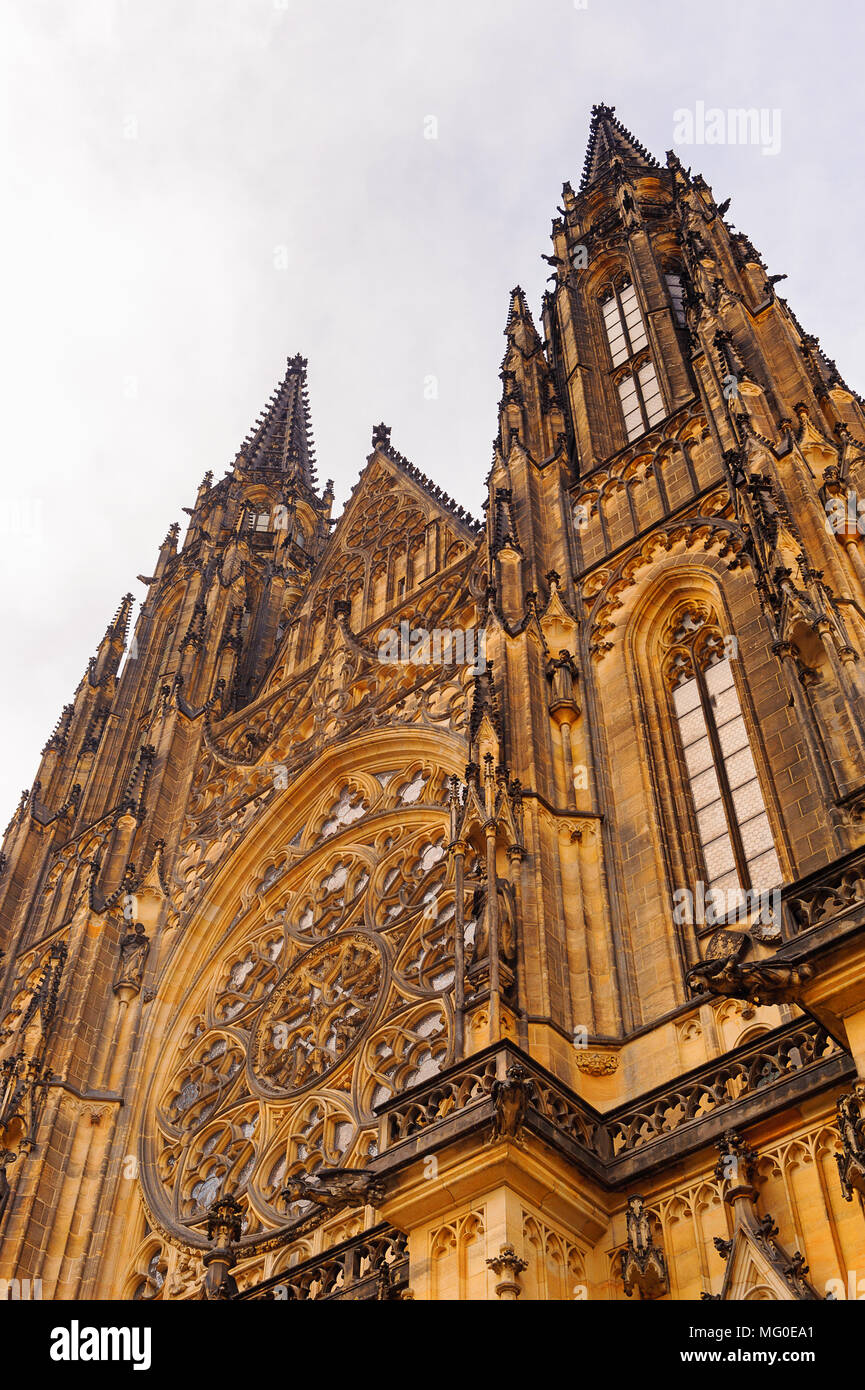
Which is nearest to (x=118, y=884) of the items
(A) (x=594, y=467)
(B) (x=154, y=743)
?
(B) (x=154, y=743)

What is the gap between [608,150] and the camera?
1075 inches

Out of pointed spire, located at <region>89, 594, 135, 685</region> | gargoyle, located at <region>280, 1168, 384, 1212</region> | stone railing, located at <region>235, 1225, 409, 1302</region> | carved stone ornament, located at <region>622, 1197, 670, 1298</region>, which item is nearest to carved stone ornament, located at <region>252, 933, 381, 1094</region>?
gargoyle, located at <region>280, 1168, 384, 1212</region>

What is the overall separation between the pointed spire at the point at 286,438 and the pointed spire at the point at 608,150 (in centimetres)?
1064

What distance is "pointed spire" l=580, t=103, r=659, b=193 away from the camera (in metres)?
26.0

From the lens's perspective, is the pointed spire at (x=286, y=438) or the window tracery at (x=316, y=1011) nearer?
the window tracery at (x=316, y=1011)

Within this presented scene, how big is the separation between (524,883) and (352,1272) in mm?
3430

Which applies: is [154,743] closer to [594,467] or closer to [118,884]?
[118,884]

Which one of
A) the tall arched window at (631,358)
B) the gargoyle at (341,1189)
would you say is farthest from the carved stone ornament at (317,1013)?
the tall arched window at (631,358)

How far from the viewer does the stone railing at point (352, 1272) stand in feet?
34.2

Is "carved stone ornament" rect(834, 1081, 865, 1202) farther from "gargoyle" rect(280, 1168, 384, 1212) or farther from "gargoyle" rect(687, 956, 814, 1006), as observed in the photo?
"gargoyle" rect(280, 1168, 384, 1212)

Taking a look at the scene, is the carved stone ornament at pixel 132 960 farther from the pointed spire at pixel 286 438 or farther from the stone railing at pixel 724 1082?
the pointed spire at pixel 286 438

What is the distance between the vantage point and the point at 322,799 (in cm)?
1828

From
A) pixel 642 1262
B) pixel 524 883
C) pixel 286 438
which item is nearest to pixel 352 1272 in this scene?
pixel 642 1262

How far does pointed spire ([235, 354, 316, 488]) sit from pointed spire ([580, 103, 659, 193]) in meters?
10.6
